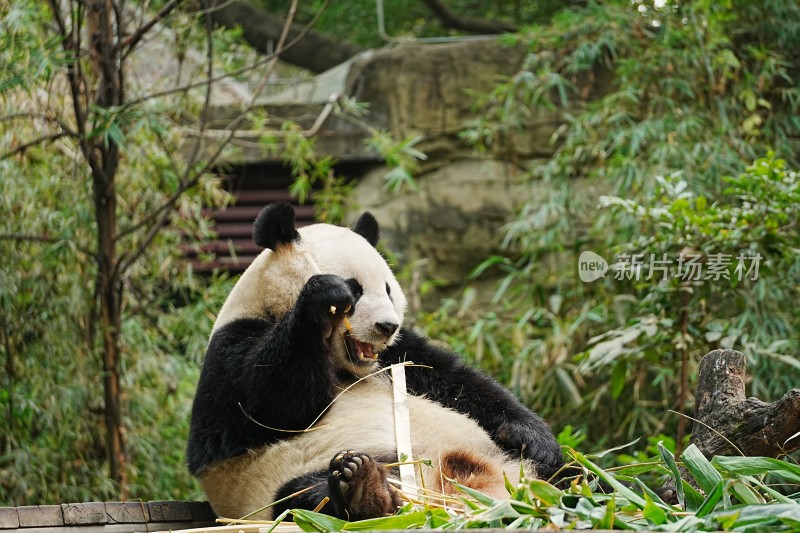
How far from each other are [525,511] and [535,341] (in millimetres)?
3650

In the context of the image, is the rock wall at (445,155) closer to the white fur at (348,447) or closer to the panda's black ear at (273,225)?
the panda's black ear at (273,225)

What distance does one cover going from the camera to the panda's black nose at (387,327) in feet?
9.45

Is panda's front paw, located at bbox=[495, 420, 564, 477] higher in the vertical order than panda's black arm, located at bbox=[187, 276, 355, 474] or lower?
lower

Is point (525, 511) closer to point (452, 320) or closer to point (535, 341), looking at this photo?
point (535, 341)

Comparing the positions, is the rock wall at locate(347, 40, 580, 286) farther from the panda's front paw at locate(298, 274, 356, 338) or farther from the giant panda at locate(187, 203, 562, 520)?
the panda's front paw at locate(298, 274, 356, 338)

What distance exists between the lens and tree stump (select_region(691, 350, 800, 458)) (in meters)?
2.53

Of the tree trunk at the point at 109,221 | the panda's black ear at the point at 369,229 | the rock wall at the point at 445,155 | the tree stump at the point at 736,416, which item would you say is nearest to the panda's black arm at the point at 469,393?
the panda's black ear at the point at 369,229

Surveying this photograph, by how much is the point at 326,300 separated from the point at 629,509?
1.10 m

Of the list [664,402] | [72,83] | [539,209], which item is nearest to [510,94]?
[539,209]

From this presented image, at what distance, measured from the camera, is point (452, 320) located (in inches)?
239

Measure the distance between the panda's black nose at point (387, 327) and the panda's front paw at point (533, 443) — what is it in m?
0.50

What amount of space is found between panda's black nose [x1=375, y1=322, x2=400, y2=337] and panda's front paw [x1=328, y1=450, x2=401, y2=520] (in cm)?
57

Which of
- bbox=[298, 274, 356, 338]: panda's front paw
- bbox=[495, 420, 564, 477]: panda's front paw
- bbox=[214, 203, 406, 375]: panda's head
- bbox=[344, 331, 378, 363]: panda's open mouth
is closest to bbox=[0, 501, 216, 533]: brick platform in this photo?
bbox=[214, 203, 406, 375]: panda's head

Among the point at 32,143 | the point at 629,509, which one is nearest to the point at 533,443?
the point at 629,509
